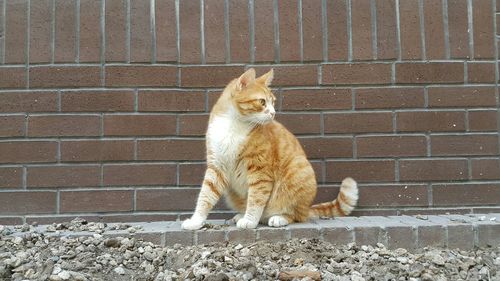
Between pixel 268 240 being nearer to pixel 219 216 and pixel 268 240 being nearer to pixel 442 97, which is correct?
pixel 219 216

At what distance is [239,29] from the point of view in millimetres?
3668

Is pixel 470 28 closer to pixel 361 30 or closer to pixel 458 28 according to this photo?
pixel 458 28

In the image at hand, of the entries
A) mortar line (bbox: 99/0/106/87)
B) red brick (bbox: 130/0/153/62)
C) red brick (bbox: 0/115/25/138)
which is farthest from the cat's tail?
red brick (bbox: 0/115/25/138)

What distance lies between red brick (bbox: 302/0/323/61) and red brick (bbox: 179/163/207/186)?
1.22m

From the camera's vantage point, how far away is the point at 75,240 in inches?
116

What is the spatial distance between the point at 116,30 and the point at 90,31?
20 cm

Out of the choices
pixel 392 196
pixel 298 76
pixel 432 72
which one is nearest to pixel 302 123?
pixel 298 76

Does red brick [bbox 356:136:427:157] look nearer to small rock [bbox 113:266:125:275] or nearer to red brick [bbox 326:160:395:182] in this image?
red brick [bbox 326:160:395:182]

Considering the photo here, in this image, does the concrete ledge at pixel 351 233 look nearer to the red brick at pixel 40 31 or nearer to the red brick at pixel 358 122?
the red brick at pixel 358 122

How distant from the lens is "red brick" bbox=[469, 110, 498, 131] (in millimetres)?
3715

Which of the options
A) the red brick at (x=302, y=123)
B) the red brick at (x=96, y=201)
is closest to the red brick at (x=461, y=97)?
the red brick at (x=302, y=123)

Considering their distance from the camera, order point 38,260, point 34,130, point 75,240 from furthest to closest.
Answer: point 34,130, point 75,240, point 38,260

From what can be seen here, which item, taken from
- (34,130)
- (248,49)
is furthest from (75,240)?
(248,49)

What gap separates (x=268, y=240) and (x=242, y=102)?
0.93 m
